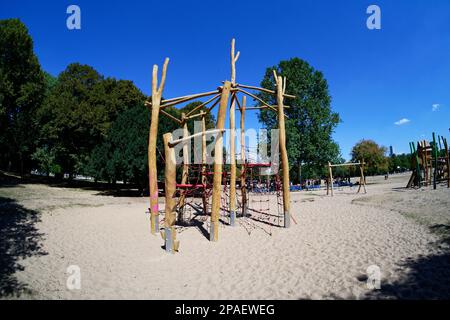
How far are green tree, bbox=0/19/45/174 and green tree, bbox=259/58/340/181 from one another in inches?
931

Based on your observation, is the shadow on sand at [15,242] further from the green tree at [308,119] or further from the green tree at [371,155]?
the green tree at [371,155]

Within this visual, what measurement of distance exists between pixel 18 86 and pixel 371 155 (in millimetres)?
48979

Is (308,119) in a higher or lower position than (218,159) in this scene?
higher

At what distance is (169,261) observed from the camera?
6.14m

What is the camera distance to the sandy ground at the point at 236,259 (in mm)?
4480

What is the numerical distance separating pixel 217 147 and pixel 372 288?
17.0ft

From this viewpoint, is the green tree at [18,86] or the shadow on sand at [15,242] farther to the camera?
the green tree at [18,86]

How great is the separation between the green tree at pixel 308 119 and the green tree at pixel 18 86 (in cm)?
2365

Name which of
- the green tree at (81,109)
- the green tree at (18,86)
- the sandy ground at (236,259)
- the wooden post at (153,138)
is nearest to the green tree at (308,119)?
the sandy ground at (236,259)

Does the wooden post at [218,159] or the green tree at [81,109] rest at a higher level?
the green tree at [81,109]

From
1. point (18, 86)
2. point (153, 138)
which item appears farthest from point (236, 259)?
point (18, 86)

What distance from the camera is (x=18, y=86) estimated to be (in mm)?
22375

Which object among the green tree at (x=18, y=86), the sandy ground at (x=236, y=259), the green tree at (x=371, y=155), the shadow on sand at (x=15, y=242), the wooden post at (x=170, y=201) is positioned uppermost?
the green tree at (x=18, y=86)

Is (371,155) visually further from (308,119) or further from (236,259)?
(236,259)
